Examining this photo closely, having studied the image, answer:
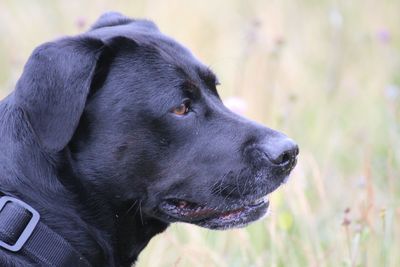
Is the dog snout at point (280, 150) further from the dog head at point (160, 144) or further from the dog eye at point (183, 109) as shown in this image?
the dog eye at point (183, 109)

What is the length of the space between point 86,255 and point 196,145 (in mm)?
609

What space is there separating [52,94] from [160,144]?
48 cm

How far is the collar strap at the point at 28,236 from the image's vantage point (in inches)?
111

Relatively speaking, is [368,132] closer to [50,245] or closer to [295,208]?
[295,208]

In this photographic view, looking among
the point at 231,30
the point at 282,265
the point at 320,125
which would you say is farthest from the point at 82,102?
the point at 231,30

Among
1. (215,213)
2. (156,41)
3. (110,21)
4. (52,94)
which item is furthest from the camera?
(110,21)

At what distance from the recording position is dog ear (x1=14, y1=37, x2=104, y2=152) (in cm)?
296

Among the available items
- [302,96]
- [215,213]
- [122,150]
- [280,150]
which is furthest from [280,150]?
[302,96]

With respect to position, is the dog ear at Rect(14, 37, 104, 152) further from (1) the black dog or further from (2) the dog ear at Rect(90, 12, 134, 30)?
(2) the dog ear at Rect(90, 12, 134, 30)

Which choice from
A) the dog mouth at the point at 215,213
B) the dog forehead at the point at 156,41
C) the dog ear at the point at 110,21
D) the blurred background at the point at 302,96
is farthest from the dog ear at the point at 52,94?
the blurred background at the point at 302,96

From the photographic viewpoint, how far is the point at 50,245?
9.46ft

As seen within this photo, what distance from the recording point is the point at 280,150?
3172mm

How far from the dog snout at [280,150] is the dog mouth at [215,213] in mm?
204

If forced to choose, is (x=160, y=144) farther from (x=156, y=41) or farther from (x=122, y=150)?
(x=156, y=41)
